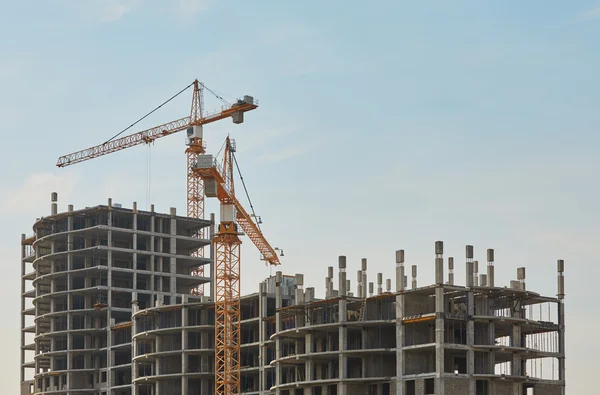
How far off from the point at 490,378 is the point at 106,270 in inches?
3131

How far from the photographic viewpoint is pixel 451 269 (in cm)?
14588

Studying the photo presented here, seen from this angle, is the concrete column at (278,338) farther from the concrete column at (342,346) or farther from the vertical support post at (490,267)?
→ the vertical support post at (490,267)

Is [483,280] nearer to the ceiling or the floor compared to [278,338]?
nearer to the ceiling

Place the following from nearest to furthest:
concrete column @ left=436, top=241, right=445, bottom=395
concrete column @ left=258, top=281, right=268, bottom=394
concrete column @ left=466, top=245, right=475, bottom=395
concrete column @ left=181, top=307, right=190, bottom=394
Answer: concrete column @ left=436, top=241, right=445, bottom=395 < concrete column @ left=466, top=245, right=475, bottom=395 < concrete column @ left=258, top=281, right=268, bottom=394 < concrete column @ left=181, top=307, right=190, bottom=394

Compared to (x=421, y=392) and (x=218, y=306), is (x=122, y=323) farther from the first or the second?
(x=421, y=392)

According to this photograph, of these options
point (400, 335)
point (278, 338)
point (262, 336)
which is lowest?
point (400, 335)

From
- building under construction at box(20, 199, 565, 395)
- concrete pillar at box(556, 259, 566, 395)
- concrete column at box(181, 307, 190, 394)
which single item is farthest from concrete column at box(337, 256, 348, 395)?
concrete column at box(181, 307, 190, 394)

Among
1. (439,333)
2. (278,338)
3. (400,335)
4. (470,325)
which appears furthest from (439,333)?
(278,338)

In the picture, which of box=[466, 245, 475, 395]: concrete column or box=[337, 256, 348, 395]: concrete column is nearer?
box=[466, 245, 475, 395]: concrete column

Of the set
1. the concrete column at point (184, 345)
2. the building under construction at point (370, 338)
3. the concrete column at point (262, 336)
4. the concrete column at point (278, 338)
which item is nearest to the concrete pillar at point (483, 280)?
the building under construction at point (370, 338)

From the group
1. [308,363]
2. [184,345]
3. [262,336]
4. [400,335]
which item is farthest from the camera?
[184,345]

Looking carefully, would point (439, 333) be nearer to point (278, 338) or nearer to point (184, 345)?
point (278, 338)

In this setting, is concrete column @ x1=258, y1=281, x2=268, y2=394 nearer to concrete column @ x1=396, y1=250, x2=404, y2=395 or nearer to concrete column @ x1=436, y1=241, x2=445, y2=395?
concrete column @ x1=396, y1=250, x2=404, y2=395

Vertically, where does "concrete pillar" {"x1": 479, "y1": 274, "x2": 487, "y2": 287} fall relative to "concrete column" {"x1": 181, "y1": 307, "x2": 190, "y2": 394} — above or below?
above
